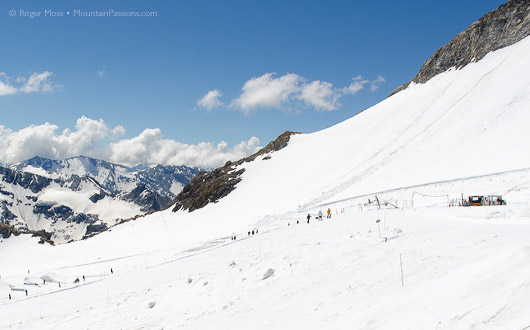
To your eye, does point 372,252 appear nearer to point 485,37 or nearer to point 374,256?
point 374,256

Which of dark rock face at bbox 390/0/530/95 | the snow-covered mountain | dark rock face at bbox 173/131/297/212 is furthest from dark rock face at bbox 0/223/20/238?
dark rock face at bbox 390/0/530/95

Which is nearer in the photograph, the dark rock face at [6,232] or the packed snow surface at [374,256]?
the packed snow surface at [374,256]

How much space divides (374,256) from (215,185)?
244ft

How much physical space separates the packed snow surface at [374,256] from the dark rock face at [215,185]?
17519 millimetres

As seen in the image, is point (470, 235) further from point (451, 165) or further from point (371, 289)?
point (451, 165)

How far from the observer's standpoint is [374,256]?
1535 centimetres

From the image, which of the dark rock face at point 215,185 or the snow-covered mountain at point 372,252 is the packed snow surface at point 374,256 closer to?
the snow-covered mountain at point 372,252

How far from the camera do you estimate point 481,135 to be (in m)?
46.6

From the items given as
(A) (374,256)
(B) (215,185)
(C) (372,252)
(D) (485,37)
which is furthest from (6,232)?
(D) (485,37)

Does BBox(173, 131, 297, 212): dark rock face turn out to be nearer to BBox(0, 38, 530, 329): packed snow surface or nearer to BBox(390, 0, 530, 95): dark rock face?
BBox(0, 38, 530, 329): packed snow surface

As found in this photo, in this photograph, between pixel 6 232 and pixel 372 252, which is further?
pixel 6 232

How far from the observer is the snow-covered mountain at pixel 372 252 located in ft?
31.5

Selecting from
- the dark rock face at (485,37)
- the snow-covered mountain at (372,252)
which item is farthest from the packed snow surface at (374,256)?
the dark rock face at (485,37)

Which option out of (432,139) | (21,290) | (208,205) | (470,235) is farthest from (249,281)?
(208,205)
